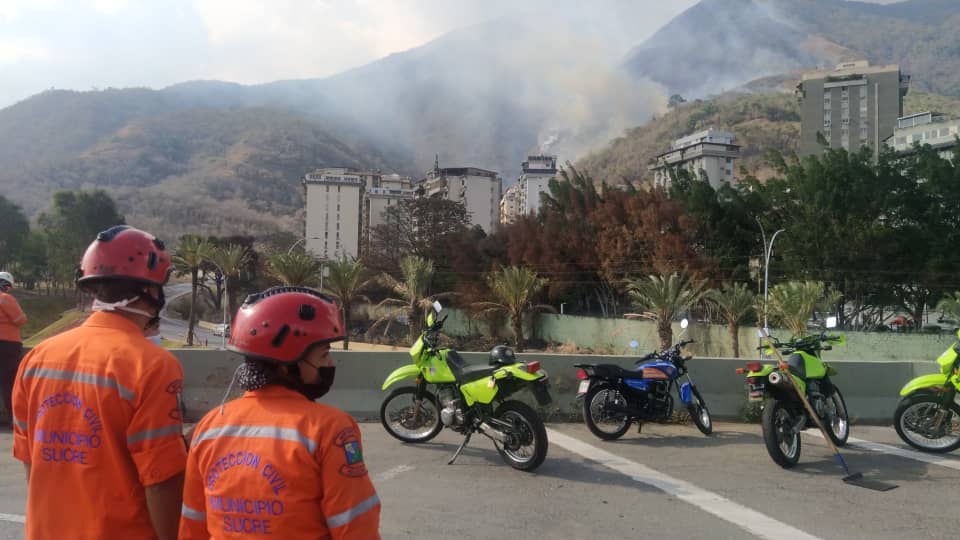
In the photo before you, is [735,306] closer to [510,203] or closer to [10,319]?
[10,319]

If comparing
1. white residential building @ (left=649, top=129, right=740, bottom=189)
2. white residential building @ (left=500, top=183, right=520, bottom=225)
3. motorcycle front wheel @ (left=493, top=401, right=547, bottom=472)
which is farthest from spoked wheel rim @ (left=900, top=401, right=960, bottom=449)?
white residential building @ (left=500, top=183, right=520, bottom=225)

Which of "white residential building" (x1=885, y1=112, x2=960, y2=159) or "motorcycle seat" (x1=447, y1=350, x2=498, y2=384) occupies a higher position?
"white residential building" (x1=885, y1=112, x2=960, y2=159)

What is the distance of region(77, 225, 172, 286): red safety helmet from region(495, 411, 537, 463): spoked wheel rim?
4.43 m

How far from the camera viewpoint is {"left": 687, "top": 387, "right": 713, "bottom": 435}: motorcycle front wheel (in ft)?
26.5

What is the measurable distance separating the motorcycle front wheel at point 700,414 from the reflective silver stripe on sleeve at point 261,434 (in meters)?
6.91

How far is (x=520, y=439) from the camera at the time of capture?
6.44m

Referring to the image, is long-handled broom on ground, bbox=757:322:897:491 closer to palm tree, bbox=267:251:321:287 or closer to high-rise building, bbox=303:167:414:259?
palm tree, bbox=267:251:321:287

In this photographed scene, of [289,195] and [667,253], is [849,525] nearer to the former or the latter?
[667,253]

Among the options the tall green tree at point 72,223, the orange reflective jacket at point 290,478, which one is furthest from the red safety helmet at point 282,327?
the tall green tree at point 72,223

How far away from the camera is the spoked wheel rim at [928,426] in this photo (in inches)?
292

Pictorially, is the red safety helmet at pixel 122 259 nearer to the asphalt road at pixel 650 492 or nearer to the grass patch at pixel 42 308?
the asphalt road at pixel 650 492

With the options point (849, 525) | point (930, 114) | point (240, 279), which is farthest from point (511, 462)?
point (930, 114)

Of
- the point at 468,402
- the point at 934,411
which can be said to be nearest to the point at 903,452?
the point at 934,411

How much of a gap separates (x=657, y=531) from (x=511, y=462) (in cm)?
181
